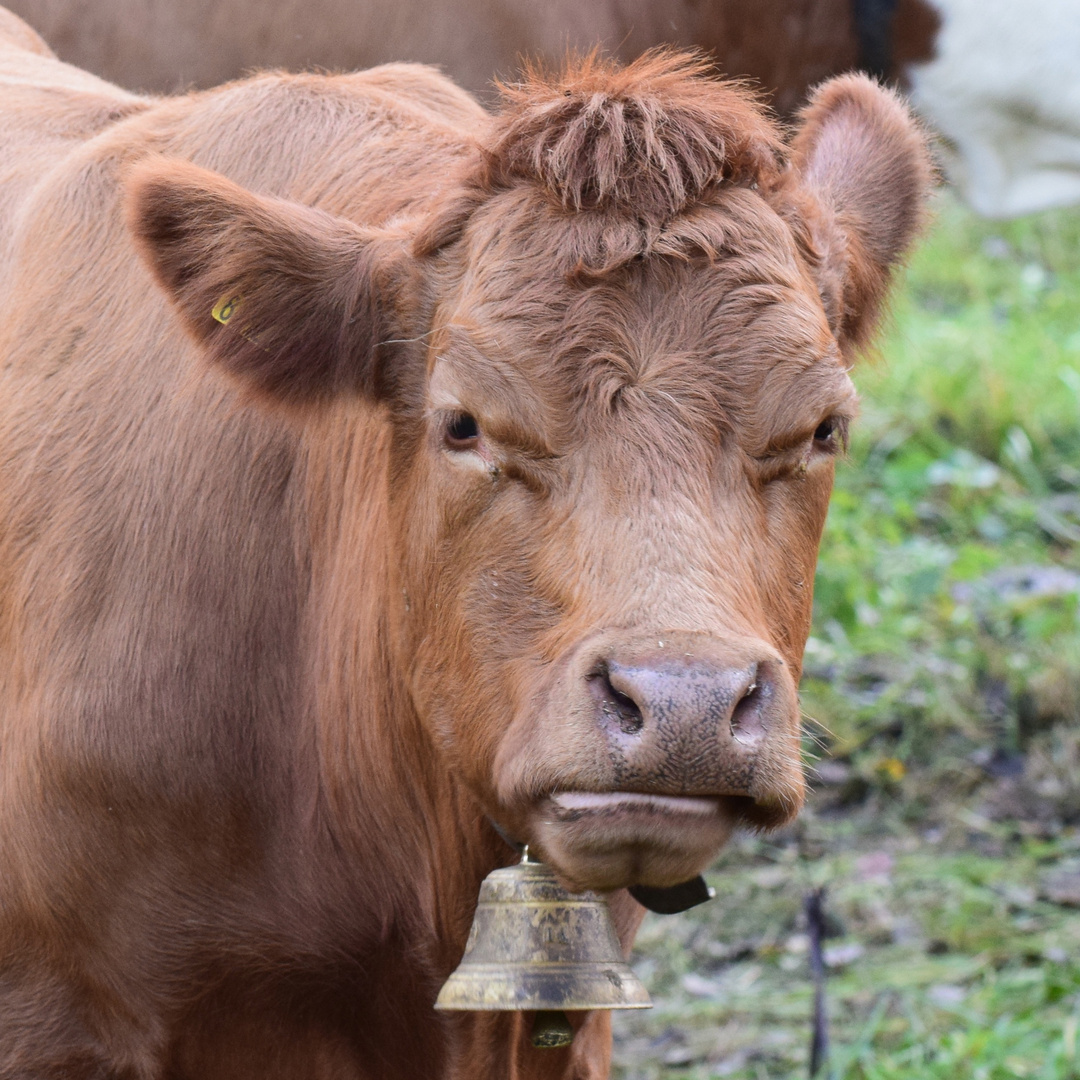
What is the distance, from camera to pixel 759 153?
2.78 metres

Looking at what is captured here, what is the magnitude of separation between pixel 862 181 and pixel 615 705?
1.60 m

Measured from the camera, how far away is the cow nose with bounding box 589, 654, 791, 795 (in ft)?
7.21

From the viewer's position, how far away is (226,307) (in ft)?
9.38

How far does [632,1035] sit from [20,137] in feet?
9.75

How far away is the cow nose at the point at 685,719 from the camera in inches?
86.5

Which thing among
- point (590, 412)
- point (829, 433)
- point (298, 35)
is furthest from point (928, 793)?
point (590, 412)

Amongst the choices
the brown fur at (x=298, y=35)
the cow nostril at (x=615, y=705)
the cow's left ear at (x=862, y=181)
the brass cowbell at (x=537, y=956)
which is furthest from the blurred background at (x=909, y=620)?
the cow nostril at (x=615, y=705)

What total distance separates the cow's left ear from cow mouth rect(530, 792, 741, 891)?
3.61 feet

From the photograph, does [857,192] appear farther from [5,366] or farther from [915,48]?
[915,48]

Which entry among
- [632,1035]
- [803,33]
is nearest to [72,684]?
[632,1035]

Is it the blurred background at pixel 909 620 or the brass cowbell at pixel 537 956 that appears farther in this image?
the blurred background at pixel 909 620

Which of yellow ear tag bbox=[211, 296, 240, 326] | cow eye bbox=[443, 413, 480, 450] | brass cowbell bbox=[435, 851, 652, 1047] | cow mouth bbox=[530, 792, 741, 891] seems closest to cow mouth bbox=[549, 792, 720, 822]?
cow mouth bbox=[530, 792, 741, 891]

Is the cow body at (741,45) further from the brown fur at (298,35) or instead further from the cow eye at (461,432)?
the cow eye at (461,432)

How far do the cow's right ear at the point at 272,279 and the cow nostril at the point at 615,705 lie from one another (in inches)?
34.3
